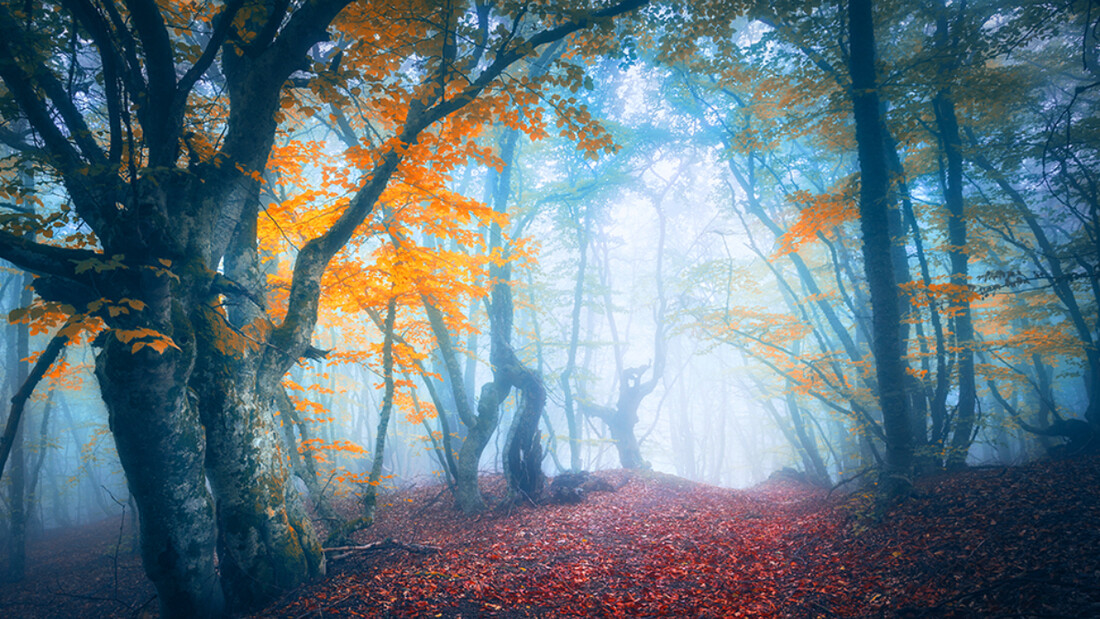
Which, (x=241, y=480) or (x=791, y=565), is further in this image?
(x=791, y=565)

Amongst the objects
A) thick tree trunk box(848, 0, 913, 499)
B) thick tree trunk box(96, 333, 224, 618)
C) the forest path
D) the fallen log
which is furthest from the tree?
thick tree trunk box(848, 0, 913, 499)

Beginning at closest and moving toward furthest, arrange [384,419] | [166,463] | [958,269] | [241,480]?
1. [166,463]
2. [241,480]
3. [384,419]
4. [958,269]

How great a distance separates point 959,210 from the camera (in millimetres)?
8031

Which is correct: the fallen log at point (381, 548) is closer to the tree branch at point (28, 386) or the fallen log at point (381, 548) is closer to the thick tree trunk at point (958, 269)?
the tree branch at point (28, 386)

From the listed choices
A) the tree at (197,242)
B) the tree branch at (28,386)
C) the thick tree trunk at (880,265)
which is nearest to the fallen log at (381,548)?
the tree at (197,242)

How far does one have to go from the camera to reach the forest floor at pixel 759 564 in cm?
339

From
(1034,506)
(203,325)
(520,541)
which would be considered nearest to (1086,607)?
(1034,506)

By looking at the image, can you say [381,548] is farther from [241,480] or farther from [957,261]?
[957,261]

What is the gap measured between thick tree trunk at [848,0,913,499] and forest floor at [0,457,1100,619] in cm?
66

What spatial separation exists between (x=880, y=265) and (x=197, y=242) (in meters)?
8.25

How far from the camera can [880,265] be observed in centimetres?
562

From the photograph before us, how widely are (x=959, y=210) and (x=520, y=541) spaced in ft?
33.6

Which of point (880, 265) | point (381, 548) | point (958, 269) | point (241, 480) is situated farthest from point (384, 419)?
point (958, 269)

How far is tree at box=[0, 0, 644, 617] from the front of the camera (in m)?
3.35
